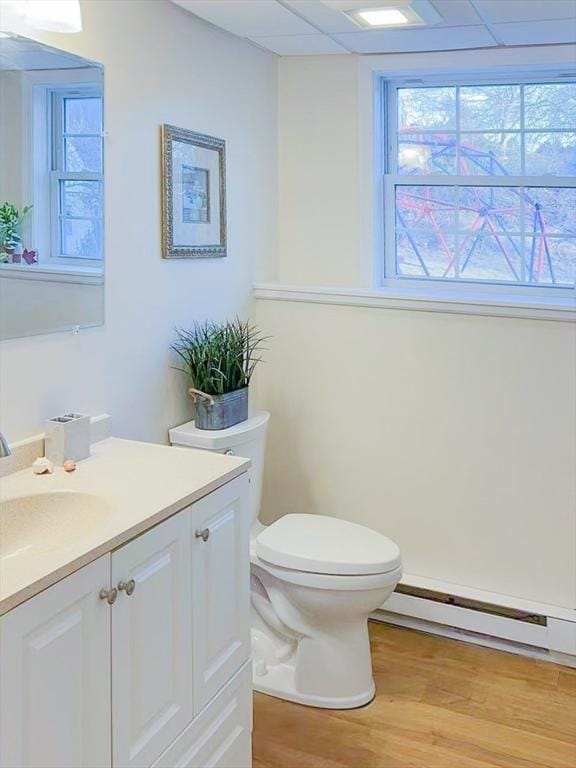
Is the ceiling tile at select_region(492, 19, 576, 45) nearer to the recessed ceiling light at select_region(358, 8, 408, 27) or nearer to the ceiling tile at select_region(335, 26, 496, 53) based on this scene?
the ceiling tile at select_region(335, 26, 496, 53)

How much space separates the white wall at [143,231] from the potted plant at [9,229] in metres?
0.21

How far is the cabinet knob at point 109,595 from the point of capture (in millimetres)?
1440

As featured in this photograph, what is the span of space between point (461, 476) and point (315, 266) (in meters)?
0.97

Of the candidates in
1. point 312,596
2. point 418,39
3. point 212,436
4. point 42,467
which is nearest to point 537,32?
point 418,39

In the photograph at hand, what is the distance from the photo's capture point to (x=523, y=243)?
2926mm

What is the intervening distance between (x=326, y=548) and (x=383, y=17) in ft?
5.19

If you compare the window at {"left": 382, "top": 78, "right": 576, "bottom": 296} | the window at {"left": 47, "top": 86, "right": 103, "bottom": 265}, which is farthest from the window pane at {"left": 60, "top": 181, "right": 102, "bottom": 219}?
the window at {"left": 382, "top": 78, "right": 576, "bottom": 296}

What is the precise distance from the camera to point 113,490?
1.75m

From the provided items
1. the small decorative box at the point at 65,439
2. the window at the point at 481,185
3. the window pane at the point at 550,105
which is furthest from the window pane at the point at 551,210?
the small decorative box at the point at 65,439

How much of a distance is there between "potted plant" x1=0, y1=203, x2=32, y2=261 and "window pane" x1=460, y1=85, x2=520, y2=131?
1.76 metres

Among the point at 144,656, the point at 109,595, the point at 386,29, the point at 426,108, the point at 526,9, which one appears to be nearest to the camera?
the point at 109,595

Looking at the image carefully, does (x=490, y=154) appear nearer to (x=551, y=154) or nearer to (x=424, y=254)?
(x=551, y=154)

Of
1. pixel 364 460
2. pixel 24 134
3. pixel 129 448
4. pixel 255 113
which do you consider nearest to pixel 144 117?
pixel 24 134

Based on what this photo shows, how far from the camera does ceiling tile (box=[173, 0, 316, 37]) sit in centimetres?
229
